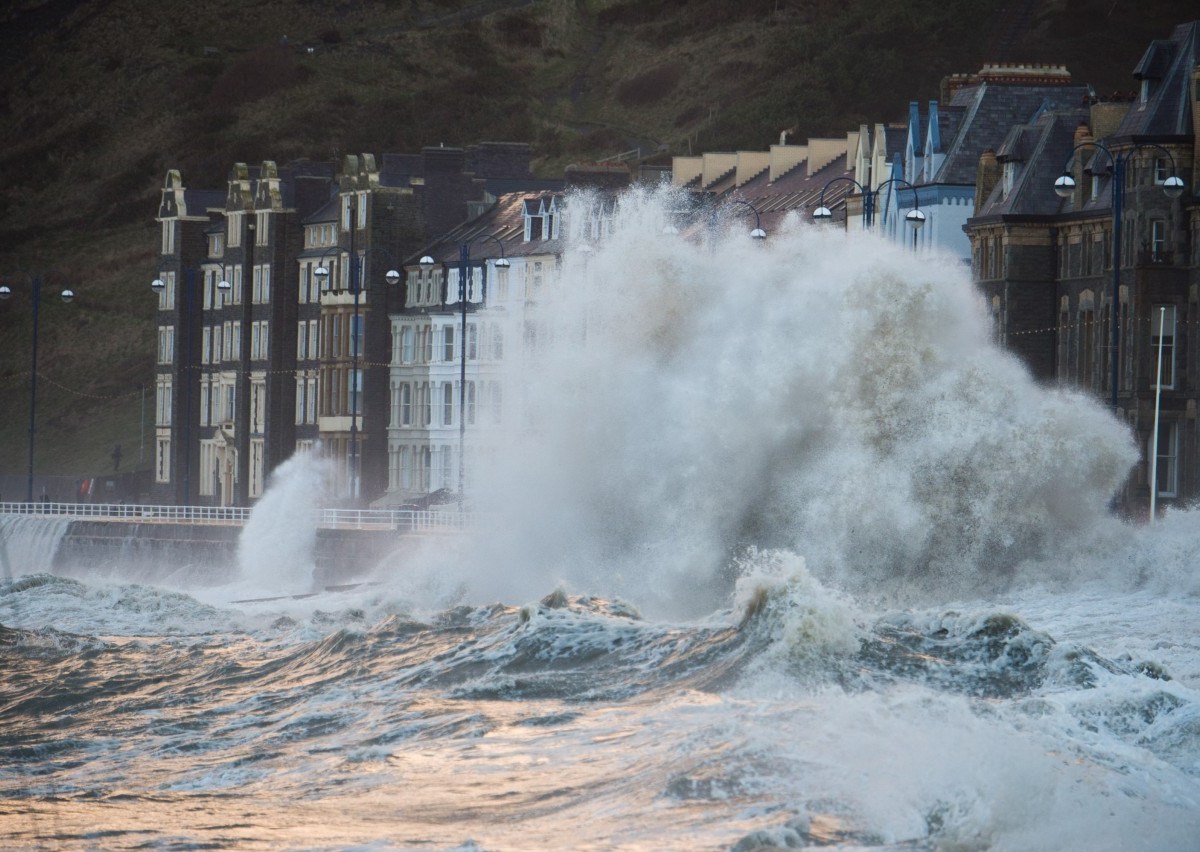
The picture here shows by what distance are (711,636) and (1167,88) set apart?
3299cm

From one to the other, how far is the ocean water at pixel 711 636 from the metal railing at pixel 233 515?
684 centimetres

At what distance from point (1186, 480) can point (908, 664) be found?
31.4 metres

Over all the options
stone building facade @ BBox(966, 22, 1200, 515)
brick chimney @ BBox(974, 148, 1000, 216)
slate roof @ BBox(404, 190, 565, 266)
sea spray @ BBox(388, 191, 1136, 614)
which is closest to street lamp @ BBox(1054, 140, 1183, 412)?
stone building facade @ BBox(966, 22, 1200, 515)

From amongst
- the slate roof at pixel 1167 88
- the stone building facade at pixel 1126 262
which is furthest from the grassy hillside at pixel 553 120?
the slate roof at pixel 1167 88

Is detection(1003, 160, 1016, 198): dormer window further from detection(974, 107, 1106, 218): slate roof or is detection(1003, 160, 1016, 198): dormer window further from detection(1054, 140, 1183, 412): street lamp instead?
detection(1054, 140, 1183, 412): street lamp

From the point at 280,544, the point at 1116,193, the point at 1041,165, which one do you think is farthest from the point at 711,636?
the point at 280,544

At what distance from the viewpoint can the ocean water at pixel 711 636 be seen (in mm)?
25344

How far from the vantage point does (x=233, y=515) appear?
83.7 m

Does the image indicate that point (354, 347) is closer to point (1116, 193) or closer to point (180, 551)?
point (180, 551)

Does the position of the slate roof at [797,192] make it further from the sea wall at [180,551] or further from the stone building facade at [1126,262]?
the sea wall at [180,551]

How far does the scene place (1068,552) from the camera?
47188 millimetres

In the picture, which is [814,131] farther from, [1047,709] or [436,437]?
[1047,709]

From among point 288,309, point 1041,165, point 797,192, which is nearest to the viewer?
point 1041,165

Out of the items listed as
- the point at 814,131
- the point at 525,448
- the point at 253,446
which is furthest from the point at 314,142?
the point at 525,448
